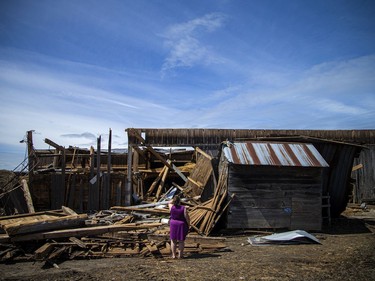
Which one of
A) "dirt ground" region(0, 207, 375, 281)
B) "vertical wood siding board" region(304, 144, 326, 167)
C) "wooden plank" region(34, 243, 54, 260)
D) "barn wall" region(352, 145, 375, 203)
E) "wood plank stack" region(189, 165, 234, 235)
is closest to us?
"dirt ground" region(0, 207, 375, 281)

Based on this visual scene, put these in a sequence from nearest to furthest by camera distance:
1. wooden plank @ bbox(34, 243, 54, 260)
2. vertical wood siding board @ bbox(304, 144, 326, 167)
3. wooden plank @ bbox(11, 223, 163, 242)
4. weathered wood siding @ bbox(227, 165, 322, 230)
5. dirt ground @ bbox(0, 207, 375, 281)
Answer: dirt ground @ bbox(0, 207, 375, 281)
wooden plank @ bbox(34, 243, 54, 260)
wooden plank @ bbox(11, 223, 163, 242)
weathered wood siding @ bbox(227, 165, 322, 230)
vertical wood siding board @ bbox(304, 144, 326, 167)

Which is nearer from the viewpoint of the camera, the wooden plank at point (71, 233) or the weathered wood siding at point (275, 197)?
the wooden plank at point (71, 233)

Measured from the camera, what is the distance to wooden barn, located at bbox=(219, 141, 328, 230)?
461 inches

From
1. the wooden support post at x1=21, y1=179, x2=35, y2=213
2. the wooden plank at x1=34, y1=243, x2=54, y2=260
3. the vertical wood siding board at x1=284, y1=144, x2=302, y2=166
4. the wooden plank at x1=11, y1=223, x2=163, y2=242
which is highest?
the vertical wood siding board at x1=284, y1=144, x2=302, y2=166

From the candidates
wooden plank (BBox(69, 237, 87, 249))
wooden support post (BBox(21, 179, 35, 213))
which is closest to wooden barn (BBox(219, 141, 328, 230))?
wooden plank (BBox(69, 237, 87, 249))

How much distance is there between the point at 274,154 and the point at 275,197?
1803 millimetres

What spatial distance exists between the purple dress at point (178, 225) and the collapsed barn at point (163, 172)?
3.90m

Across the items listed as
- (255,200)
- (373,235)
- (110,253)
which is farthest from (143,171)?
(373,235)

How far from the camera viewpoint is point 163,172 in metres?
20.9

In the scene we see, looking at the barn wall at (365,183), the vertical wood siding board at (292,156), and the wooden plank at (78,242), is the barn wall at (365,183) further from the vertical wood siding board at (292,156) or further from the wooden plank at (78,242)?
the wooden plank at (78,242)

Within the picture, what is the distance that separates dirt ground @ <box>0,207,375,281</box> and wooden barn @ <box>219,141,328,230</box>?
200 cm

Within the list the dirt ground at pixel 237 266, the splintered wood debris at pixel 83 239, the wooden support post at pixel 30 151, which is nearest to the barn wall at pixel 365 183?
the dirt ground at pixel 237 266

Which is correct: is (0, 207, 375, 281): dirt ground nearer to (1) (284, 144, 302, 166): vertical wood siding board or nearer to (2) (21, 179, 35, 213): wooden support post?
(1) (284, 144, 302, 166): vertical wood siding board

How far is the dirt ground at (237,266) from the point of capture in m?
6.60
